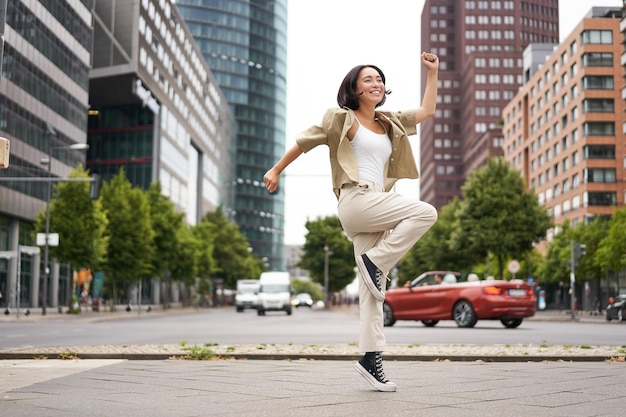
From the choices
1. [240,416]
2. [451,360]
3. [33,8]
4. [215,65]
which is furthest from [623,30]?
[215,65]

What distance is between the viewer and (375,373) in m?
5.59

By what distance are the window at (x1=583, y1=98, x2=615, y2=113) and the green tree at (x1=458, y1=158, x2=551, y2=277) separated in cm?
3562

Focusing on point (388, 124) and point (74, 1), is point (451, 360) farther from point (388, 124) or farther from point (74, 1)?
point (74, 1)

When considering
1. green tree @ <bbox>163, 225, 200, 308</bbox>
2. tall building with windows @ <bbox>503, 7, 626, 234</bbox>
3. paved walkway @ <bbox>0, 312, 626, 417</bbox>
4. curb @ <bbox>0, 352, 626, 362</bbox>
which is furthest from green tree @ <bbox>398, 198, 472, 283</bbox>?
paved walkway @ <bbox>0, 312, 626, 417</bbox>

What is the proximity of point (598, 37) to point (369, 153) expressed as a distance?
80.7m

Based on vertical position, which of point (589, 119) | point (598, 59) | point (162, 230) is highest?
point (598, 59)

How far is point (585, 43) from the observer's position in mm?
80438

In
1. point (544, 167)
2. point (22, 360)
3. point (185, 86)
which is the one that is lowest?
point (22, 360)

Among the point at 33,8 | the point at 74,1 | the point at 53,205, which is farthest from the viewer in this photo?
the point at 74,1

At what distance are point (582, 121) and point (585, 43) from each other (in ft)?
24.1

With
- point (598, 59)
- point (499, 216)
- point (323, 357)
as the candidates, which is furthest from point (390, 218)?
point (598, 59)

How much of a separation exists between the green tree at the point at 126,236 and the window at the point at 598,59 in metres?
50.4

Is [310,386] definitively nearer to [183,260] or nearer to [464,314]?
[464,314]

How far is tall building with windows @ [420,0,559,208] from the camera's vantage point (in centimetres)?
14662
